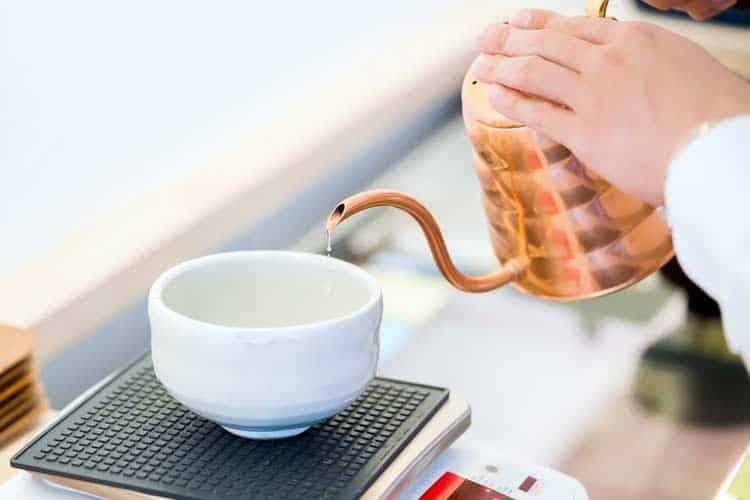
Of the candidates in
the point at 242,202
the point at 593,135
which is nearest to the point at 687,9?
the point at 593,135

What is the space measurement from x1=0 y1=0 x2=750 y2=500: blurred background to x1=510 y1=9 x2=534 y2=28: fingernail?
14cm

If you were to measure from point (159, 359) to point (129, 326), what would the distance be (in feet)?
1.27

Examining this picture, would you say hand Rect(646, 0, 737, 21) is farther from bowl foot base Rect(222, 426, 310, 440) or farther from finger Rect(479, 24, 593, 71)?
bowl foot base Rect(222, 426, 310, 440)

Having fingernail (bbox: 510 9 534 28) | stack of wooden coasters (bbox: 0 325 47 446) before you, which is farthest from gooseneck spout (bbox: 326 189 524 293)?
stack of wooden coasters (bbox: 0 325 47 446)

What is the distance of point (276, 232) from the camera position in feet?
3.82

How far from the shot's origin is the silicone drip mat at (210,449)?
0.61 m

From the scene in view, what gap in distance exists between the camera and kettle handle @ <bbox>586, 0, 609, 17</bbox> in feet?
2.18

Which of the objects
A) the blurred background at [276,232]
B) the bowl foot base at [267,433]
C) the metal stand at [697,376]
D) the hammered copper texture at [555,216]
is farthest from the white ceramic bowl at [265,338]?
the metal stand at [697,376]

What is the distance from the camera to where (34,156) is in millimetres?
939

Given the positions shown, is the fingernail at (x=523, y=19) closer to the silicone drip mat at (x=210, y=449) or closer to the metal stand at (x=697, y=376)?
the silicone drip mat at (x=210, y=449)

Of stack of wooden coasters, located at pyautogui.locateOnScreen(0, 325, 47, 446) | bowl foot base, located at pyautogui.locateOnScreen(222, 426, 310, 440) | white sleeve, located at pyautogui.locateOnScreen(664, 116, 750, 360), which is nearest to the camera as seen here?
white sleeve, located at pyautogui.locateOnScreen(664, 116, 750, 360)

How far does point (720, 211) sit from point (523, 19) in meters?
0.17

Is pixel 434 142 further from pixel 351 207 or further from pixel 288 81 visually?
pixel 351 207

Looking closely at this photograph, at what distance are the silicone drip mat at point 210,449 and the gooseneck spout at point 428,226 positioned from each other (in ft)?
0.22
